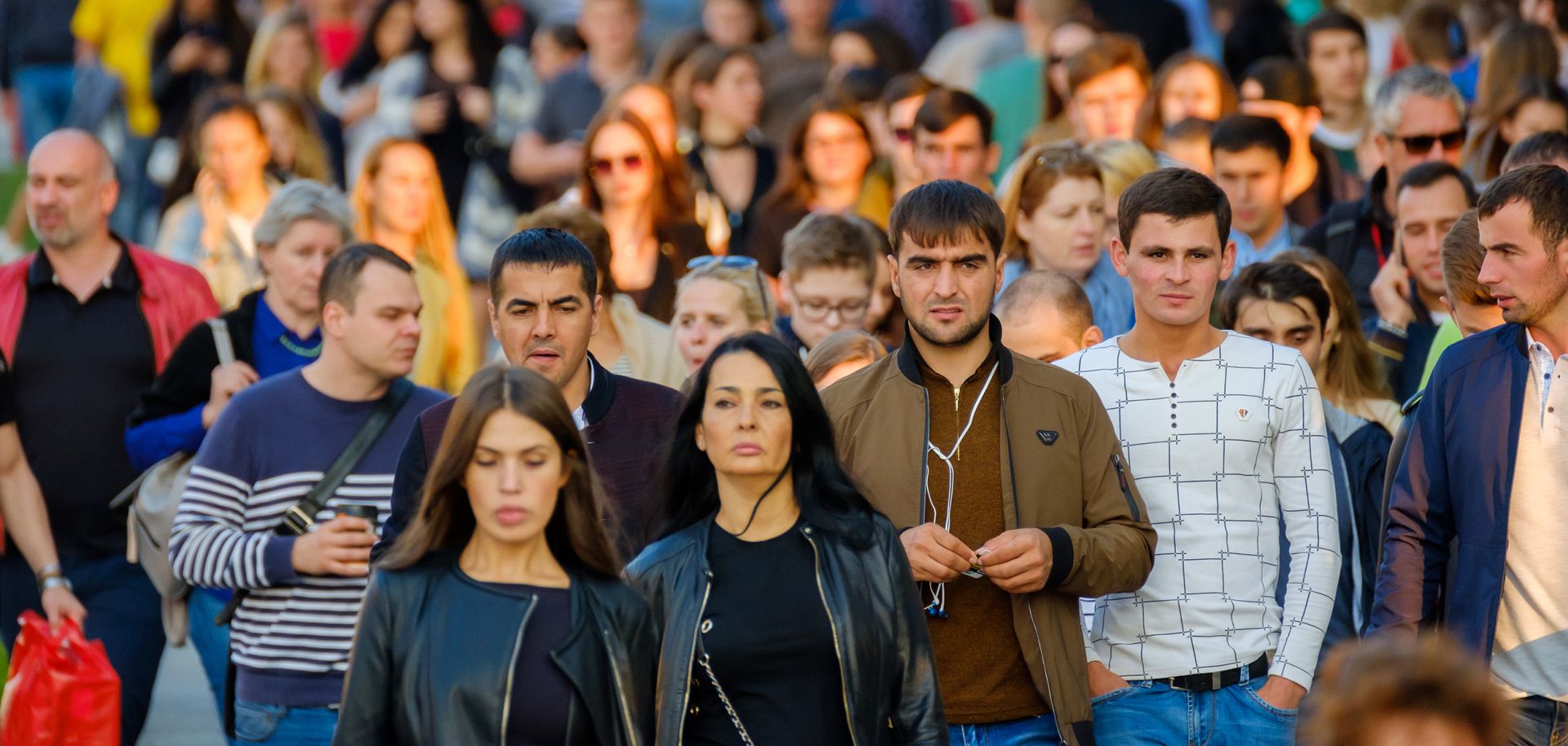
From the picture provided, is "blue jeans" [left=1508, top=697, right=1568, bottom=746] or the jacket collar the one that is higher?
the jacket collar

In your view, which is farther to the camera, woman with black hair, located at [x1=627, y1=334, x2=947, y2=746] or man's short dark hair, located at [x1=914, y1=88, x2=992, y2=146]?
man's short dark hair, located at [x1=914, y1=88, x2=992, y2=146]

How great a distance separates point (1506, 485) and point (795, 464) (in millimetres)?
1908

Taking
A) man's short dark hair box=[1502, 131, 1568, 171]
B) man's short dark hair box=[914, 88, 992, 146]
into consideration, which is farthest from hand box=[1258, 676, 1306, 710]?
man's short dark hair box=[914, 88, 992, 146]

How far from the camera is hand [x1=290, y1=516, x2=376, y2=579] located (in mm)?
6238

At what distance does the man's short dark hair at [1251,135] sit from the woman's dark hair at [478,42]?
5.56 meters

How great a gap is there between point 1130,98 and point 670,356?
136 inches

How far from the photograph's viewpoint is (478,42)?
43.7 feet

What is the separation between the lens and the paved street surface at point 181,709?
9617 millimetres

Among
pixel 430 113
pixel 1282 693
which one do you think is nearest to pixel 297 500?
pixel 1282 693

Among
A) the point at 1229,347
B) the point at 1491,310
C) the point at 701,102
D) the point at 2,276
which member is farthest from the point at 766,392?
the point at 701,102

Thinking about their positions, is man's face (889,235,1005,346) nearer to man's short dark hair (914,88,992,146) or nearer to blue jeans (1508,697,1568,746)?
blue jeans (1508,697,1568,746)

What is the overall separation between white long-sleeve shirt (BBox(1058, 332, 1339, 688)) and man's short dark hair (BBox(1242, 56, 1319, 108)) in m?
5.04

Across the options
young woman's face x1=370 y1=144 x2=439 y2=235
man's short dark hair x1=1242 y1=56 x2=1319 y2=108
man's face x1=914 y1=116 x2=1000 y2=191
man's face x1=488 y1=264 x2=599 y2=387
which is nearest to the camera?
man's face x1=488 y1=264 x2=599 y2=387

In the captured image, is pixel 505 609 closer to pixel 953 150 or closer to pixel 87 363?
pixel 87 363
